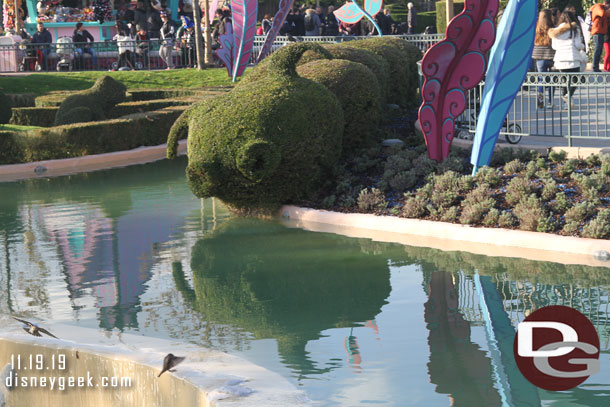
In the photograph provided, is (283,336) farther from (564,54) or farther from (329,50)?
(564,54)

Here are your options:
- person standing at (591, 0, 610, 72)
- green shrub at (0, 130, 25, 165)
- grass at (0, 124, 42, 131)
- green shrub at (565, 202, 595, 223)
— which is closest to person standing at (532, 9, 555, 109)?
person standing at (591, 0, 610, 72)

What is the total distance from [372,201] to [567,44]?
6.22 m

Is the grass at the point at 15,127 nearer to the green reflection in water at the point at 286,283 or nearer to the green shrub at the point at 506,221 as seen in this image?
the green reflection in water at the point at 286,283

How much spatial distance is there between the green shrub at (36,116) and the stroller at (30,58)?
10.5 meters

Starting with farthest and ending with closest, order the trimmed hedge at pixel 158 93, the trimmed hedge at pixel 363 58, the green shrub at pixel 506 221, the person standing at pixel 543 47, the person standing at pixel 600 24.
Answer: the trimmed hedge at pixel 158 93, the person standing at pixel 600 24, the person standing at pixel 543 47, the trimmed hedge at pixel 363 58, the green shrub at pixel 506 221

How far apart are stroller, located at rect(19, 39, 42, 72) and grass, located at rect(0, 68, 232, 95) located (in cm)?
289

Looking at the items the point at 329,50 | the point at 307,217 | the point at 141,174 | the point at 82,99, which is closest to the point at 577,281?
the point at 307,217

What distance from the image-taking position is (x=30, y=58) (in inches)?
1255

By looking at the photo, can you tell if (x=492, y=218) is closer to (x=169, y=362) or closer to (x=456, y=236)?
(x=456, y=236)

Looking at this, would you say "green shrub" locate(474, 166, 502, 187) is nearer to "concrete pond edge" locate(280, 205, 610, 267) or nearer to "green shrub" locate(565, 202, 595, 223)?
"concrete pond edge" locate(280, 205, 610, 267)

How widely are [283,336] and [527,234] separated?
365 cm

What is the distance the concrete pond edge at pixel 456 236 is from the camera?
32.1 ft

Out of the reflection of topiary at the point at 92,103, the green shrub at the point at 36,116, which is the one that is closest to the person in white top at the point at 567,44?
the reflection of topiary at the point at 92,103

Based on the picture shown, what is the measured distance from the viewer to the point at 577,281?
9023 mm
